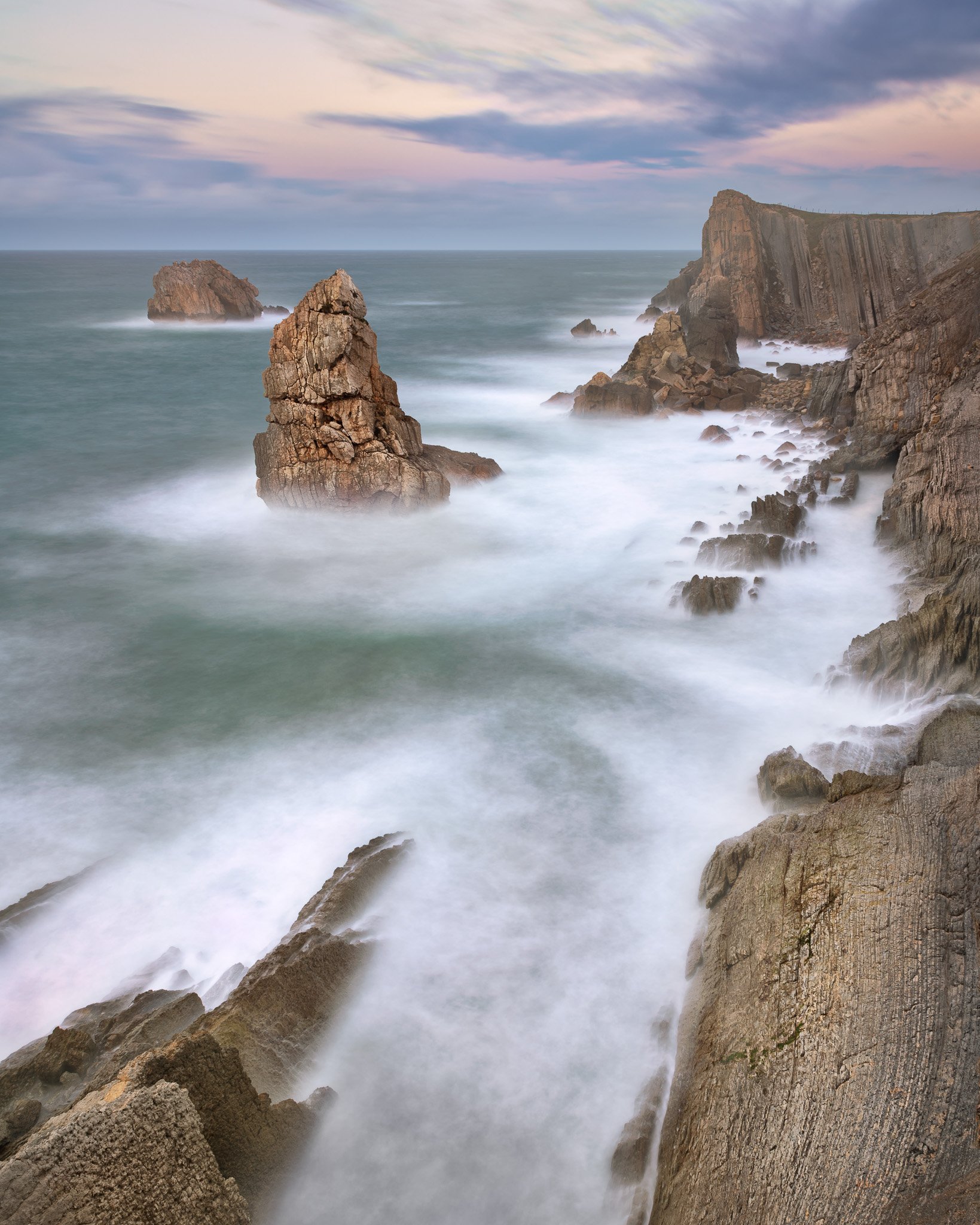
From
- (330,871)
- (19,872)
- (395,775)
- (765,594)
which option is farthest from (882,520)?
(19,872)

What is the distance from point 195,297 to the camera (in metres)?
52.8

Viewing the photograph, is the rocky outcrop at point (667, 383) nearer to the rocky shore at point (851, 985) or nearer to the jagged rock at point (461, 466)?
the jagged rock at point (461, 466)

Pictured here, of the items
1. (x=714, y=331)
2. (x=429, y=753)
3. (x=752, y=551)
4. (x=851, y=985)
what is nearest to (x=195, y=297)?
(x=714, y=331)

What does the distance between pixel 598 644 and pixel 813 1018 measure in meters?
7.15

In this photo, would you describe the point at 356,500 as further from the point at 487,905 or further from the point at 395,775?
the point at 487,905

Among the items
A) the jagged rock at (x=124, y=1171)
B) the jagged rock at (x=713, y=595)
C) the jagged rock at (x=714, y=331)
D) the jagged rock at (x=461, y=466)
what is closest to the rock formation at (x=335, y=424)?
the jagged rock at (x=461, y=466)

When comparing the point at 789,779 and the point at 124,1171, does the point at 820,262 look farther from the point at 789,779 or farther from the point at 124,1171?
the point at 124,1171

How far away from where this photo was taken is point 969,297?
15555 millimetres

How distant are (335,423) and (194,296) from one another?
43726 millimetres

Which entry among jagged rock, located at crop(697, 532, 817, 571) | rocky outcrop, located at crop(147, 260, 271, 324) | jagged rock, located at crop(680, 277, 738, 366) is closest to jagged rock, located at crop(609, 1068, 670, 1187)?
jagged rock, located at crop(697, 532, 817, 571)

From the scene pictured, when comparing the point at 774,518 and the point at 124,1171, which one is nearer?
the point at 124,1171

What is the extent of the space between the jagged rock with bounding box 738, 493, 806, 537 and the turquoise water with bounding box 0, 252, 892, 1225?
504 mm

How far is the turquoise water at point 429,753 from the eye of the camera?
5.49 metres

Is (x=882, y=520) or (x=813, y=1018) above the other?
(x=882, y=520)
